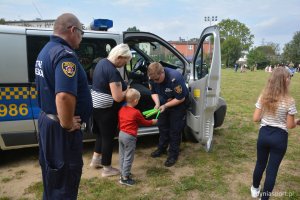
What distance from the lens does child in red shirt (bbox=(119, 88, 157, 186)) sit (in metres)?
3.44

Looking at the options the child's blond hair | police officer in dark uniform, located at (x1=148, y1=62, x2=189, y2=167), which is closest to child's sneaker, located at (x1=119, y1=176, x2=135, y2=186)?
police officer in dark uniform, located at (x1=148, y1=62, x2=189, y2=167)

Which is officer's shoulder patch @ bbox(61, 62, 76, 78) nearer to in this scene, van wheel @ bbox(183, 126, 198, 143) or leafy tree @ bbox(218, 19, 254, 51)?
van wheel @ bbox(183, 126, 198, 143)

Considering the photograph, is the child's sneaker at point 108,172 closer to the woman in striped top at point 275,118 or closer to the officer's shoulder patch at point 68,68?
the woman in striped top at point 275,118

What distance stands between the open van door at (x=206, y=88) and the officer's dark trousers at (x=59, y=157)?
215 centimetres

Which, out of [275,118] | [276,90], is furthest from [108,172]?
[276,90]

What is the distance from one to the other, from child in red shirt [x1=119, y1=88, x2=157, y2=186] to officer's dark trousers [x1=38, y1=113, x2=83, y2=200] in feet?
3.95

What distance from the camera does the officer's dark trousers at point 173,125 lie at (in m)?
4.14

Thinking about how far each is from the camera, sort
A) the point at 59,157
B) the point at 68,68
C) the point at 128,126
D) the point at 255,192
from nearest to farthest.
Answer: the point at 68,68, the point at 59,157, the point at 255,192, the point at 128,126

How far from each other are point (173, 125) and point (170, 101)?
1.23 ft

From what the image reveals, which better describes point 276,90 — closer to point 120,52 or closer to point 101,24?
point 120,52

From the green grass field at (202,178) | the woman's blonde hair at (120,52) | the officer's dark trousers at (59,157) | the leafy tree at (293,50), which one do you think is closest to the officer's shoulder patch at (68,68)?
the officer's dark trousers at (59,157)

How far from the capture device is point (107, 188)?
11.4 feet

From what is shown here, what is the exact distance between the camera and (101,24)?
447cm

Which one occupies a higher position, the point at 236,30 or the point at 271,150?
the point at 236,30
